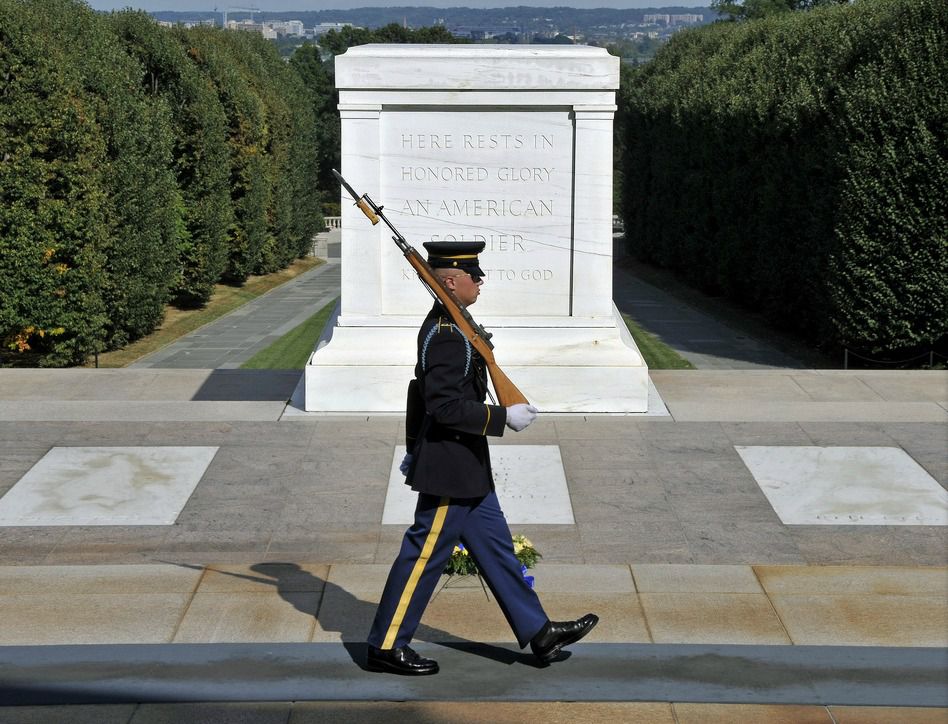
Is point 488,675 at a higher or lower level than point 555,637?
lower

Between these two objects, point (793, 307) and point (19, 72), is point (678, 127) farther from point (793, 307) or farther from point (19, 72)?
point (19, 72)

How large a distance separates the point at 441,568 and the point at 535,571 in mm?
1293

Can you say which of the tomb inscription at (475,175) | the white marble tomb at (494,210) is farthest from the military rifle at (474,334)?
the tomb inscription at (475,175)

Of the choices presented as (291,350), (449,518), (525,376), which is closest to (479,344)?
(449,518)

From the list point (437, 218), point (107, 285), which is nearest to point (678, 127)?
point (107, 285)

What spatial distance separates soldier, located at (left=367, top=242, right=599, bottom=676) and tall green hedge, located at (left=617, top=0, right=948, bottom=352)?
12.8m

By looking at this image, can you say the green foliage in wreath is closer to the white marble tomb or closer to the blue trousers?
the blue trousers

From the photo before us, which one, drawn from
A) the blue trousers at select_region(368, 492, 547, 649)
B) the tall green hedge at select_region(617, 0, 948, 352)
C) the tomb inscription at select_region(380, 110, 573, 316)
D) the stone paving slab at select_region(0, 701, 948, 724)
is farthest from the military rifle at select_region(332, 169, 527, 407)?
the tall green hedge at select_region(617, 0, 948, 352)

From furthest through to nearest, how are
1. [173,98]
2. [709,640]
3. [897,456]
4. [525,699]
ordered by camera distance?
[173,98]
[897,456]
[709,640]
[525,699]

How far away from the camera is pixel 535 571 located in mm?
5926

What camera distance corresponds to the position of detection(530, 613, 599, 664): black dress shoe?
15.3 feet

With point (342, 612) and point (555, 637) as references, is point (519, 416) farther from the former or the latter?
point (342, 612)

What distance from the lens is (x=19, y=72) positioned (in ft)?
63.1

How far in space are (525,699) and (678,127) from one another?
91.6ft
